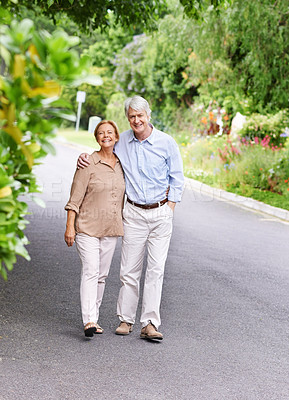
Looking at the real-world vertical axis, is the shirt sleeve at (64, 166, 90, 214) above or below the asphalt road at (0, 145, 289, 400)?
above

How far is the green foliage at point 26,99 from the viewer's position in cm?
244

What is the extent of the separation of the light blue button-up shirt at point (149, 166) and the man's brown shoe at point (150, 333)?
3.47ft

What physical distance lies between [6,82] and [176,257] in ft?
23.1

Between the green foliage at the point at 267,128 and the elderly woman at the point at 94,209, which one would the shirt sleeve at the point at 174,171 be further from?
the green foliage at the point at 267,128

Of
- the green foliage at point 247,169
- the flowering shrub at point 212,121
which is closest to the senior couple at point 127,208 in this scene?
the green foliage at point 247,169

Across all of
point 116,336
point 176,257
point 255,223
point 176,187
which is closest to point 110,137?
point 176,187

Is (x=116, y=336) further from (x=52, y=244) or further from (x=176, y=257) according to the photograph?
(x=52, y=244)

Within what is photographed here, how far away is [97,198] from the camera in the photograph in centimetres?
566

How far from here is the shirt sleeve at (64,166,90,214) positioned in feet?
18.4

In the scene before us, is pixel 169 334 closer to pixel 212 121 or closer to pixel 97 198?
pixel 97 198

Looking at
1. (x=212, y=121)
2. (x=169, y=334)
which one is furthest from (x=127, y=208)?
(x=212, y=121)

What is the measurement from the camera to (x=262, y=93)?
17.0 m

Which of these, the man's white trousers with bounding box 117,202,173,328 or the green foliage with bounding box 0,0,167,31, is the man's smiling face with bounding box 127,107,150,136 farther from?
the green foliage with bounding box 0,0,167,31

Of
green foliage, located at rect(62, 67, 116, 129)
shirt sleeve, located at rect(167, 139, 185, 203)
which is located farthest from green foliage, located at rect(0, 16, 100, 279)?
green foliage, located at rect(62, 67, 116, 129)
